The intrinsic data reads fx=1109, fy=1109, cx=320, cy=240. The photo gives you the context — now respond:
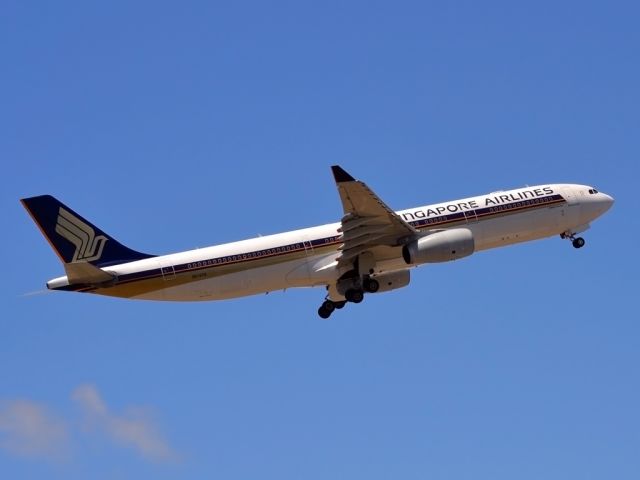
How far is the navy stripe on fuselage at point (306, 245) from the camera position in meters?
54.8

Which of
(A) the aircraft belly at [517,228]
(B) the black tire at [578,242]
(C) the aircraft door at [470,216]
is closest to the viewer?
(C) the aircraft door at [470,216]

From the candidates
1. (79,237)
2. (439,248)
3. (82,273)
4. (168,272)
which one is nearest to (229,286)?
(168,272)

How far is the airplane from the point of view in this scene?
54.5 metres

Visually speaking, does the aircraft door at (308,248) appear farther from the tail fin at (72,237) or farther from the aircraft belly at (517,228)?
the aircraft belly at (517,228)

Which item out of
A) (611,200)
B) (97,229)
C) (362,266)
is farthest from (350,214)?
(611,200)

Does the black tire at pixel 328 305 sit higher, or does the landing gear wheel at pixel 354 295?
the black tire at pixel 328 305

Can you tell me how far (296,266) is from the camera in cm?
5697

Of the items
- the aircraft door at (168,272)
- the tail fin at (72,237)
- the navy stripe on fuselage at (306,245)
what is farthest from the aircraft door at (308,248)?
the tail fin at (72,237)

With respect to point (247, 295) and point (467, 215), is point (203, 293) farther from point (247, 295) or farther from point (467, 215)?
point (467, 215)

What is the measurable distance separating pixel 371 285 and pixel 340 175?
28.2 feet

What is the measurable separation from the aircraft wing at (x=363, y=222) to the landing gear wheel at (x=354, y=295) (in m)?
1.63

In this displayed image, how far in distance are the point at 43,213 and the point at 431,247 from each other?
63.8 ft

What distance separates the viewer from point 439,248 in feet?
181

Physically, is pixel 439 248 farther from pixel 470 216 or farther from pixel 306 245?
pixel 306 245
